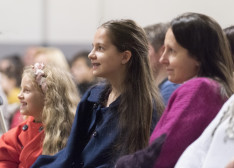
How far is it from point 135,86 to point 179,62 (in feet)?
1.19

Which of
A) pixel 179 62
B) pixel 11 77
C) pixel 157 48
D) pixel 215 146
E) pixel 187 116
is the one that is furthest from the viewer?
pixel 11 77

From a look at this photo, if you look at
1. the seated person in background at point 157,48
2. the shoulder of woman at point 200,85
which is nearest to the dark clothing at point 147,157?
the shoulder of woman at point 200,85

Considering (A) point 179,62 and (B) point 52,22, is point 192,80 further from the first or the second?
(B) point 52,22

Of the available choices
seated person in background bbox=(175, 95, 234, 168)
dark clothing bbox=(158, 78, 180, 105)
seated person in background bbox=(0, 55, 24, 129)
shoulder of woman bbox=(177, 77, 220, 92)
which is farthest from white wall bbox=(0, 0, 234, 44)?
seated person in background bbox=(175, 95, 234, 168)

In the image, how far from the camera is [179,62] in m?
2.11

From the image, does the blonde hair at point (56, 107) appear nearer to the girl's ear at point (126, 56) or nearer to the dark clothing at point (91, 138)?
the dark clothing at point (91, 138)

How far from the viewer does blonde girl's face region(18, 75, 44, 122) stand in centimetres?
288

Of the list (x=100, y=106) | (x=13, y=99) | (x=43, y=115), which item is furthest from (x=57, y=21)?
(x=100, y=106)

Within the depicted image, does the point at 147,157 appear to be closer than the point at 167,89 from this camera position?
Yes

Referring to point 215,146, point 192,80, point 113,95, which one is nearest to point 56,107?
point 113,95

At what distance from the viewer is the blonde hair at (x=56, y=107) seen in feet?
8.98

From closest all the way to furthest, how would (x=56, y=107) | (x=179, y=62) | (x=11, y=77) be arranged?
(x=179, y=62)
(x=56, y=107)
(x=11, y=77)

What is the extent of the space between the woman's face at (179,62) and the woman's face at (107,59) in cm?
32

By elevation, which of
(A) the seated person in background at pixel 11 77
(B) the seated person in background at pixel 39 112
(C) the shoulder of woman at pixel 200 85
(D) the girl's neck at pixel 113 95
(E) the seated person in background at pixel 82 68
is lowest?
(A) the seated person in background at pixel 11 77
